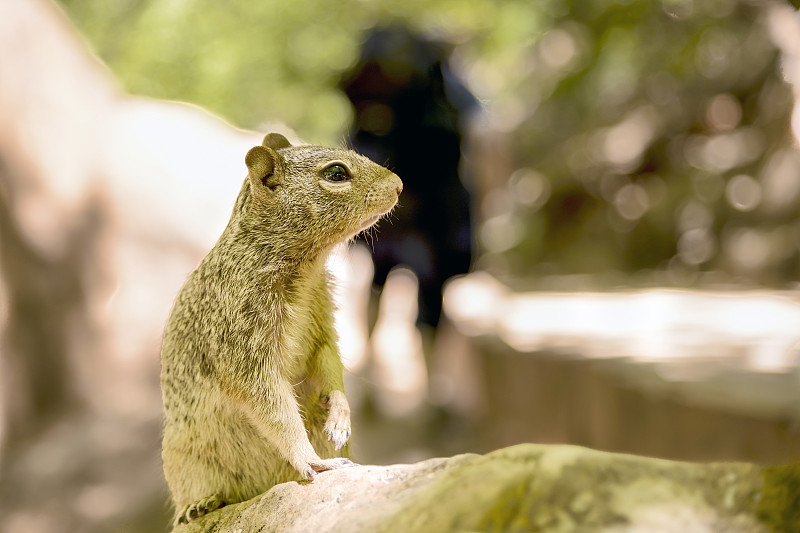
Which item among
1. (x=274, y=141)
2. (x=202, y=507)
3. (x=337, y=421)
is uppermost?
(x=274, y=141)

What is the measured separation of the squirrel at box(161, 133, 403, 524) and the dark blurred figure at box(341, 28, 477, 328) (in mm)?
340

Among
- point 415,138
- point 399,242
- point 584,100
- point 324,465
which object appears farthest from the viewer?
point 584,100

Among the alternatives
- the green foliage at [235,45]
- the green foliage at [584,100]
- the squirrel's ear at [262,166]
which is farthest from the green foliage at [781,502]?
the green foliage at [584,100]

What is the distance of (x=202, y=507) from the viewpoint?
1442mm

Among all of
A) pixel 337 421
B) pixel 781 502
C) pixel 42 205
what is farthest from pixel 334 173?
pixel 42 205

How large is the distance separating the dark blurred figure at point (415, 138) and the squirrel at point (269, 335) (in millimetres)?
340

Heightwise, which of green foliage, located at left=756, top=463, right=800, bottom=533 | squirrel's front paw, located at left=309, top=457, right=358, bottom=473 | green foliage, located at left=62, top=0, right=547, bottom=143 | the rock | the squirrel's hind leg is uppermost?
green foliage, located at left=62, top=0, right=547, bottom=143

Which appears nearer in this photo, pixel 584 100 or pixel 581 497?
pixel 581 497

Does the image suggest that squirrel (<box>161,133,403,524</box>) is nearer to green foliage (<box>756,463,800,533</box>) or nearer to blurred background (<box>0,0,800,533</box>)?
blurred background (<box>0,0,800,533</box>)

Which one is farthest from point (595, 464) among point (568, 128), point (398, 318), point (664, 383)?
point (568, 128)

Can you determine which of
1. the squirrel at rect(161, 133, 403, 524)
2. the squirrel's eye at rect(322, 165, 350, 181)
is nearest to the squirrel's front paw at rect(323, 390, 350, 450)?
the squirrel at rect(161, 133, 403, 524)

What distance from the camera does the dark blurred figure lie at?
1.94 m

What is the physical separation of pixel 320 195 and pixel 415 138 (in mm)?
681

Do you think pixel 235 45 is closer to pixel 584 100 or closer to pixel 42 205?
pixel 42 205
